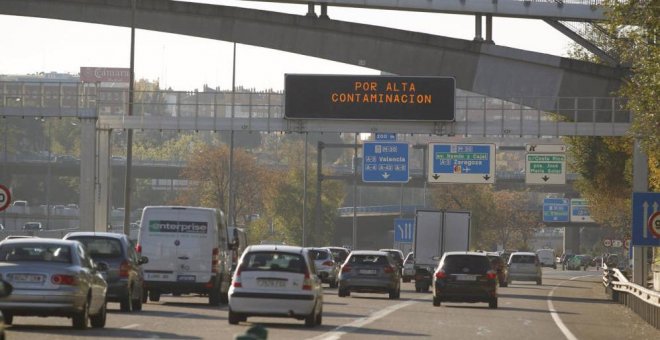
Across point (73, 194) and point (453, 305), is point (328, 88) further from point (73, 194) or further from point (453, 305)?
point (73, 194)

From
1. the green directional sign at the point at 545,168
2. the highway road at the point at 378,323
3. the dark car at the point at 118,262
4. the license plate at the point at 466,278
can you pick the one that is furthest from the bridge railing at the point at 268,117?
the green directional sign at the point at 545,168

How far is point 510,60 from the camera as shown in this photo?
4912 cm

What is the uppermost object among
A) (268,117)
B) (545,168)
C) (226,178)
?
(268,117)

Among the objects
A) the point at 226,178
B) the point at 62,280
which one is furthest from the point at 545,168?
the point at 226,178

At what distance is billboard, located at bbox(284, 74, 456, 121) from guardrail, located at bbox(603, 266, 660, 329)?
788 cm

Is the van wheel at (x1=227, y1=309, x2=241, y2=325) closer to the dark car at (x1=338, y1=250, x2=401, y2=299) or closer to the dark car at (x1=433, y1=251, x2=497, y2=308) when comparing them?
the dark car at (x1=433, y1=251, x2=497, y2=308)

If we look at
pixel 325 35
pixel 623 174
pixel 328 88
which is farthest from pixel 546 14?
pixel 623 174

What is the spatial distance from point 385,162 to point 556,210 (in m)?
65.3

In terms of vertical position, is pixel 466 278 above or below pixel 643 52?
below

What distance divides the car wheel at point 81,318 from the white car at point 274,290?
144 inches

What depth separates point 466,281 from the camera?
139ft

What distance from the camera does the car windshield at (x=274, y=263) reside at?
96.7ft

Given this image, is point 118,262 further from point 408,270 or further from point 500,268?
point 408,270

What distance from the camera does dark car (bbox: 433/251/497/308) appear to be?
4228 centimetres
